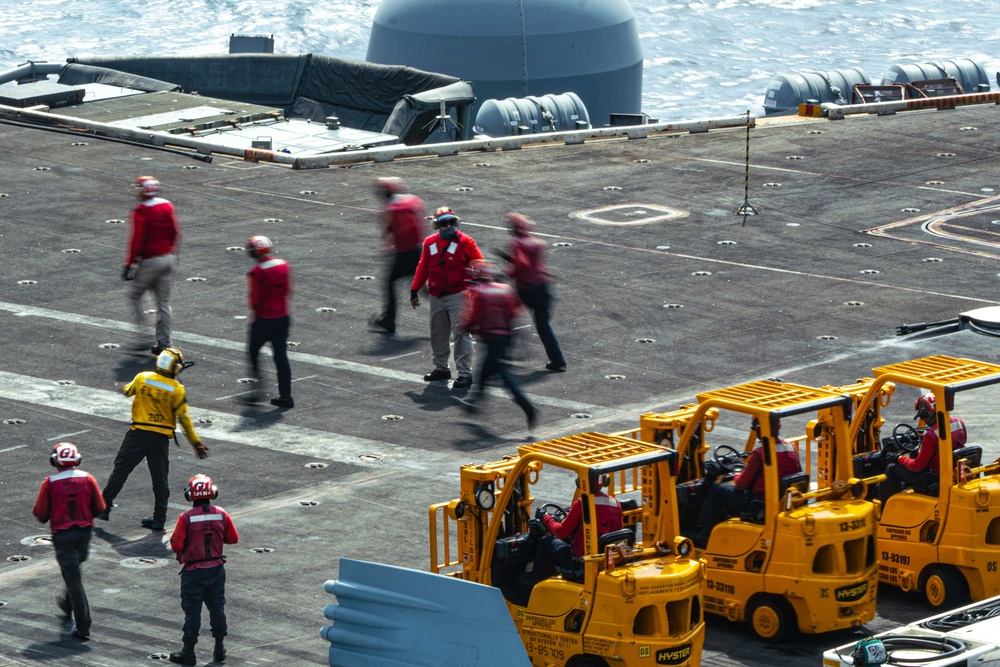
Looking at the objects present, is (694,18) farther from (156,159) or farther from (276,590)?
(276,590)

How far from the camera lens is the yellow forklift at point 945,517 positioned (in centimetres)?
1333

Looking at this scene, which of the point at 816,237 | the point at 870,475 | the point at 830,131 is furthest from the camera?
the point at 830,131

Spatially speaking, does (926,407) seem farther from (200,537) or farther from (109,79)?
(109,79)

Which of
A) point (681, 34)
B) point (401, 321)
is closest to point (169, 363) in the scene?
point (401, 321)

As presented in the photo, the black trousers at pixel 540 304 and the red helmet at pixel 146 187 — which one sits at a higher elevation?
the red helmet at pixel 146 187

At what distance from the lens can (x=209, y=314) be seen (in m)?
22.3

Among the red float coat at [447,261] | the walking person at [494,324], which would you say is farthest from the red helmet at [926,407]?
the red float coat at [447,261]

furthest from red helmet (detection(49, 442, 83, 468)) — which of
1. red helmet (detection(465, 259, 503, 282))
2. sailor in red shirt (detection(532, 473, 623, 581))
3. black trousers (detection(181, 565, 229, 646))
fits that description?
red helmet (detection(465, 259, 503, 282))

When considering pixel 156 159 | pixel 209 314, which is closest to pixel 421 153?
pixel 156 159

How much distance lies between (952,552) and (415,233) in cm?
989

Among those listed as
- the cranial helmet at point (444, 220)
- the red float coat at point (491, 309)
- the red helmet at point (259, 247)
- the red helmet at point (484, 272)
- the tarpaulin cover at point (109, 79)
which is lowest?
the red float coat at point (491, 309)

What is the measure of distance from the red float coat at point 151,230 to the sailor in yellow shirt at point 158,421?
5.48 meters

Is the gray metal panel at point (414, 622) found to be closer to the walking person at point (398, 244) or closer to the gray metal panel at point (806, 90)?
the walking person at point (398, 244)

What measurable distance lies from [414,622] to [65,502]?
120 inches
